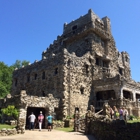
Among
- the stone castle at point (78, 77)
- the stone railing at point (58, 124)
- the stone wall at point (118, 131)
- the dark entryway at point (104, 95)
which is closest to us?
the stone wall at point (118, 131)

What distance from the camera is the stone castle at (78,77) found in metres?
24.6

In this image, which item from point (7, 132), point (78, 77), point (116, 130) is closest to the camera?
point (116, 130)

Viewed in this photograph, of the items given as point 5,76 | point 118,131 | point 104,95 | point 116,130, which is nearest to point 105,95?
point 104,95

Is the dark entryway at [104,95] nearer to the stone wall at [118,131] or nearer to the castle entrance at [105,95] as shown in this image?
the castle entrance at [105,95]

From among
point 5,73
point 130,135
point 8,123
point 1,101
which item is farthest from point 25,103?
point 5,73

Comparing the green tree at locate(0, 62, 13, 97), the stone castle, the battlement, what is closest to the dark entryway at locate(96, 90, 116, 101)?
the stone castle

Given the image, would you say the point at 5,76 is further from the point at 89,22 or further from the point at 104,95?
the point at 104,95

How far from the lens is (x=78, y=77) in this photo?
27812mm

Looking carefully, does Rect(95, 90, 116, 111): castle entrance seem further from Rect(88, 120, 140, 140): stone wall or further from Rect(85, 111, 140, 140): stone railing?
Rect(88, 120, 140, 140): stone wall

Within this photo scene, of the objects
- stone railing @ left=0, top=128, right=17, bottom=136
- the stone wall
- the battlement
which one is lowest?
stone railing @ left=0, top=128, right=17, bottom=136

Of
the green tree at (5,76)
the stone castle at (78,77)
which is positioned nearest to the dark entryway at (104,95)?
the stone castle at (78,77)

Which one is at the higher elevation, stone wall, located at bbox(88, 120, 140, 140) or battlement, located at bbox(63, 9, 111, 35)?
battlement, located at bbox(63, 9, 111, 35)

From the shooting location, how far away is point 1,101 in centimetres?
2423

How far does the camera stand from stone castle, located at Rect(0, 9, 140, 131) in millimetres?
24578
